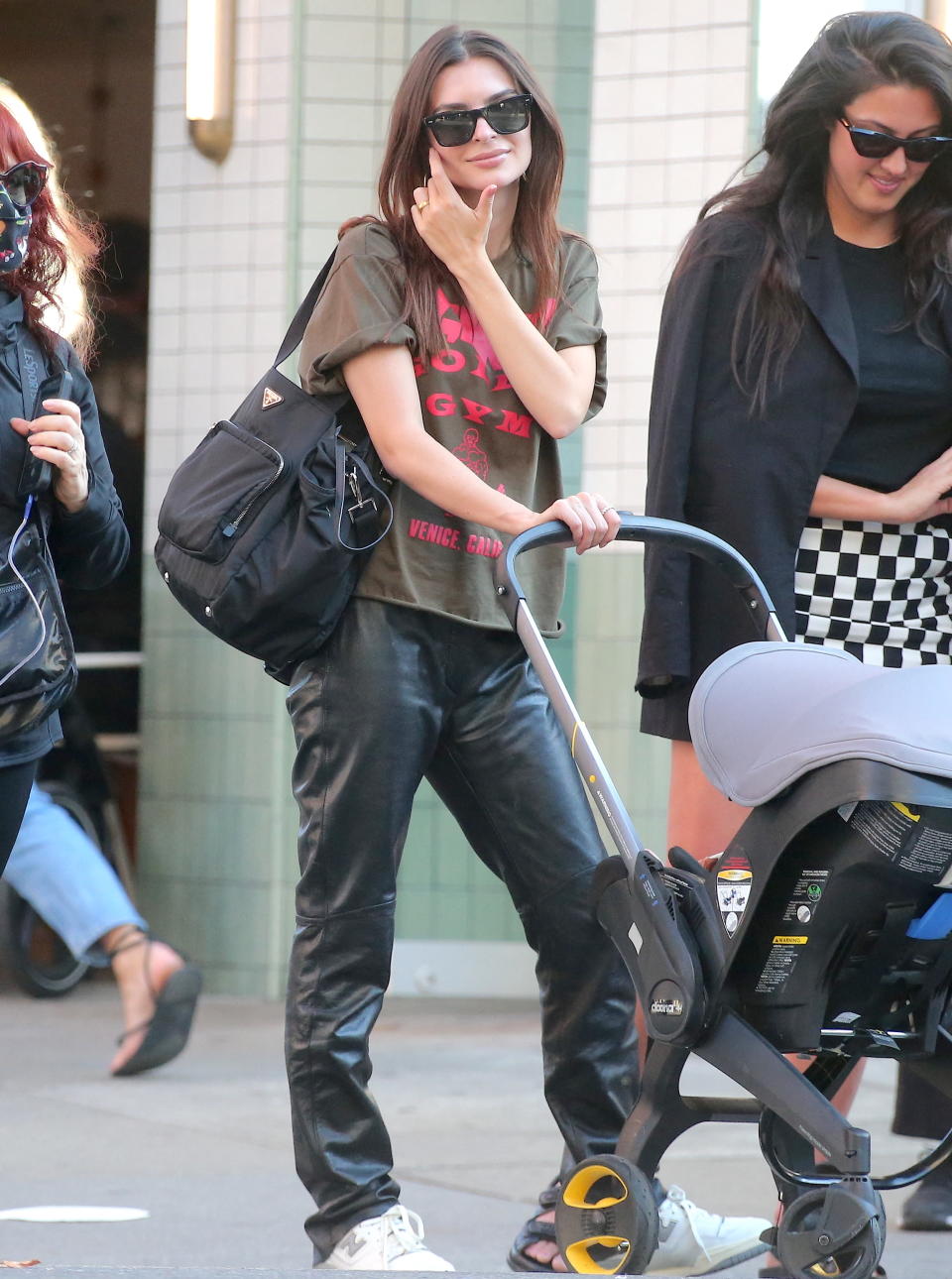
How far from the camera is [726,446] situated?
3.41m

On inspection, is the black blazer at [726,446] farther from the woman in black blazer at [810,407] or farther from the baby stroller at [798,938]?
the baby stroller at [798,938]

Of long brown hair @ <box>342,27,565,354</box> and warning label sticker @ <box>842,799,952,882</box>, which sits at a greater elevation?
long brown hair @ <box>342,27,565,354</box>

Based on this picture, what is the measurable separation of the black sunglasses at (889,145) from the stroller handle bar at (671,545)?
2.32 feet

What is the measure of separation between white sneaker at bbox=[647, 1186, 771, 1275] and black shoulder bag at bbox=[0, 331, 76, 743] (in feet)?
4.43

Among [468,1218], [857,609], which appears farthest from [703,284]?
[468,1218]

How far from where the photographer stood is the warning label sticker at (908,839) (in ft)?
7.73

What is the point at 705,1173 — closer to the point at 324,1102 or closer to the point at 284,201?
the point at 324,1102

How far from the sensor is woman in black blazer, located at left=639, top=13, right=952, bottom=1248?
11.1 ft

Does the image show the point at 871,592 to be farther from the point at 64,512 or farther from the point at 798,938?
the point at 64,512

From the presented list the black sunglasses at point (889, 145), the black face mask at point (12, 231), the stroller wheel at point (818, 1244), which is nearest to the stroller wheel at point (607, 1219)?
the stroller wheel at point (818, 1244)

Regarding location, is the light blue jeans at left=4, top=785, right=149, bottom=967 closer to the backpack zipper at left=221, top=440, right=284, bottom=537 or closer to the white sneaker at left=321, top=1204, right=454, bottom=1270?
the white sneaker at left=321, top=1204, right=454, bottom=1270

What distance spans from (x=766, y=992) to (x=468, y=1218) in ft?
5.09

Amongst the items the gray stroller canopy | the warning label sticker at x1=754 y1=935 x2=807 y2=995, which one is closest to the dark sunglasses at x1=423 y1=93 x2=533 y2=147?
the gray stroller canopy

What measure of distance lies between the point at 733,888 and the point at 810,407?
1.12m
